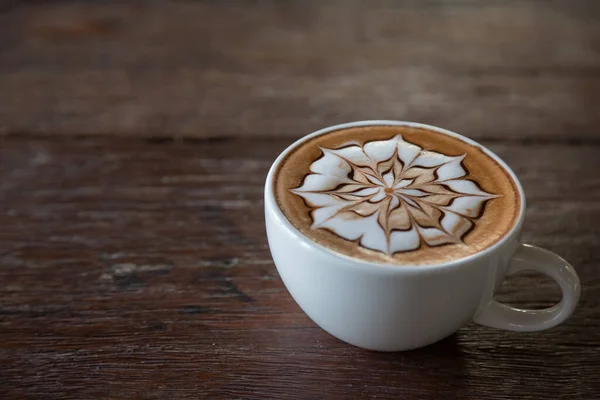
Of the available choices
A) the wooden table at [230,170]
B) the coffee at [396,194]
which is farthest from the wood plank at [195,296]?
the coffee at [396,194]

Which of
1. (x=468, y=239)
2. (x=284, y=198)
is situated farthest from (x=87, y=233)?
(x=468, y=239)

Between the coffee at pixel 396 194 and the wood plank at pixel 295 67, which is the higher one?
the coffee at pixel 396 194

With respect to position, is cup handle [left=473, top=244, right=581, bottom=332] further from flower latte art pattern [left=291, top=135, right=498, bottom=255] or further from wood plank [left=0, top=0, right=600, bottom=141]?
wood plank [left=0, top=0, right=600, bottom=141]

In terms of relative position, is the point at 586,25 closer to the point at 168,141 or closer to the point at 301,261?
the point at 168,141

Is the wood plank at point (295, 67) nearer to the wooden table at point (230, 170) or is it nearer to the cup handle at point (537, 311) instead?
the wooden table at point (230, 170)


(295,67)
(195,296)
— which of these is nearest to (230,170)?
(195,296)

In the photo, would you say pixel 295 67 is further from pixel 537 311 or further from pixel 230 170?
pixel 537 311
